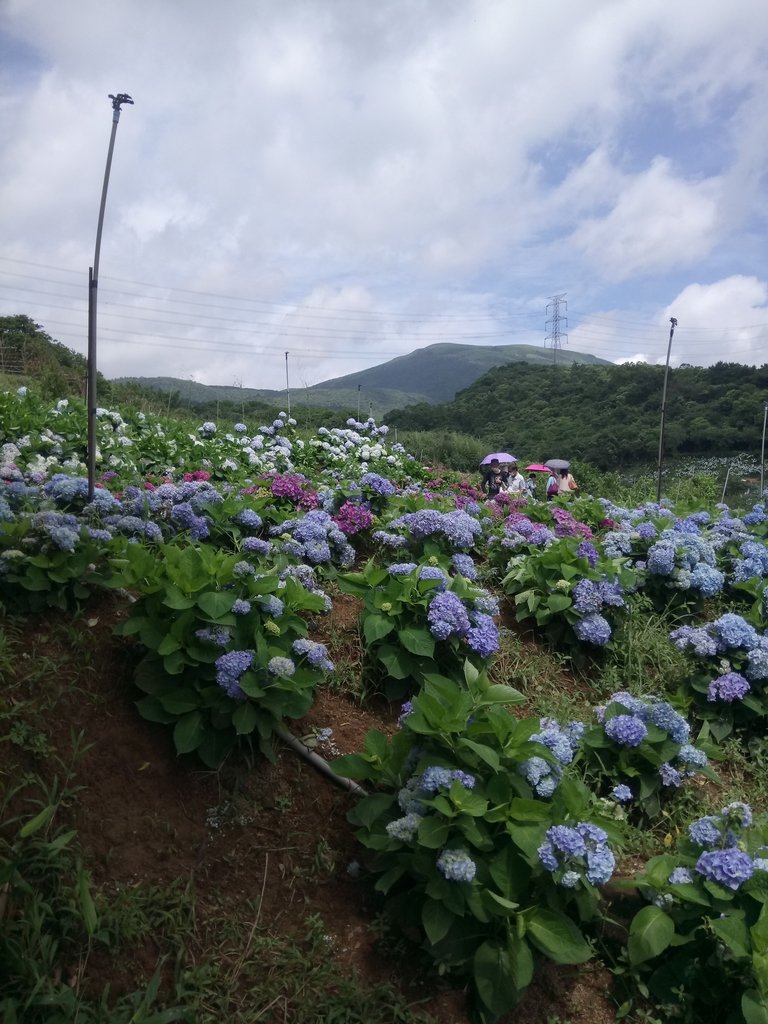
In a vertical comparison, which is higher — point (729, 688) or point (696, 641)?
point (696, 641)

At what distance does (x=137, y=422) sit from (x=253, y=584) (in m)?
4.94

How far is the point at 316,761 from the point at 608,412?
56.0 ft

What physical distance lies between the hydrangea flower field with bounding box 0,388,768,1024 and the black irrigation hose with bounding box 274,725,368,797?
4 cm

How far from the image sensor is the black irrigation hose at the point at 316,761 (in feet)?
8.16

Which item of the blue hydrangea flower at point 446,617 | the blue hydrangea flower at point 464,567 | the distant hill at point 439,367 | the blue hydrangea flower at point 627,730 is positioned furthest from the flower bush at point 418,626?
the distant hill at point 439,367

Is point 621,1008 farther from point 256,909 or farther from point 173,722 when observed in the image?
point 173,722

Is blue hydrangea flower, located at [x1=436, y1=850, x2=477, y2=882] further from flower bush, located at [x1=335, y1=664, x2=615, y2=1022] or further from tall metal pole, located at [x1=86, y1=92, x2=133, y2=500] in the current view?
tall metal pole, located at [x1=86, y1=92, x2=133, y2=500]

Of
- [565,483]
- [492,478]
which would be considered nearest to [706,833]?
[492,478]

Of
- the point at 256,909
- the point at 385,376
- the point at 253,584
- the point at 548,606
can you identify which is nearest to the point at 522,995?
the point at 256,909

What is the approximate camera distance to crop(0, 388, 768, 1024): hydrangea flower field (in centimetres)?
195

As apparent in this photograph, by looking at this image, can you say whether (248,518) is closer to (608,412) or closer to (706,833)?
(706,833)

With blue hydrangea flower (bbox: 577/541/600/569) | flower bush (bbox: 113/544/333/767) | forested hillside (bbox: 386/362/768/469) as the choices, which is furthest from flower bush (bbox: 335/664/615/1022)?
forested hillside (bbox: 386/362/768/469)

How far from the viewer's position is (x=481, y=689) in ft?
7.93

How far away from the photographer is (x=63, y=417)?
242 inches
